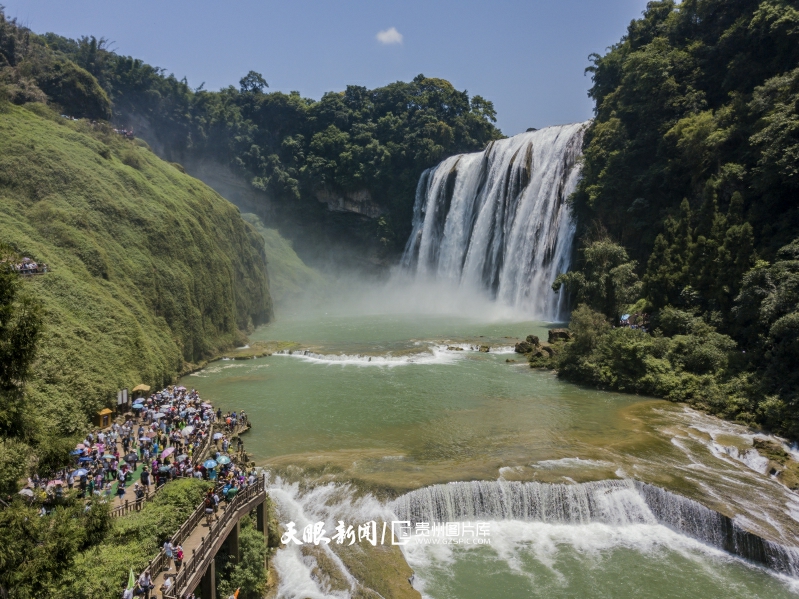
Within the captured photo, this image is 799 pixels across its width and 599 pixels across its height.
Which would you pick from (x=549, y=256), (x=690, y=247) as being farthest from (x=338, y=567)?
(x=549, y=256)

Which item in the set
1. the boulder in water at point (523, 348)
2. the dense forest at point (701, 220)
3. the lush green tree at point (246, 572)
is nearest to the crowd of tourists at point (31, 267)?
the lush green tree at point (246, 572)

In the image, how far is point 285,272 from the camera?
71750 millimetres

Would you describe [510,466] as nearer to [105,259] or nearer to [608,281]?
[608,281]

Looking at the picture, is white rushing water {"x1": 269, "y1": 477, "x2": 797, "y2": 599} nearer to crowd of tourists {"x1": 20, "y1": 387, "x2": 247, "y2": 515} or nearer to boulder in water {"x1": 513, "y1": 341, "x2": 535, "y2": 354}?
crowd of tourists {"x1": 20, "y1": 387, "x2": 247, "y2": 515}

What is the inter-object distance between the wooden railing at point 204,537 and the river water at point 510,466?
224 cm

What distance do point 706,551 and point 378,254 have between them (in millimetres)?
65615

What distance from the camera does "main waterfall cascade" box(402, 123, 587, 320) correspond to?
4728 centimetres

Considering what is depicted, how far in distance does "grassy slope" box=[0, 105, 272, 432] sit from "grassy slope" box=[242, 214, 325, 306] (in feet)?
78.4

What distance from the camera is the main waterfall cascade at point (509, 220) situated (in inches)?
1861

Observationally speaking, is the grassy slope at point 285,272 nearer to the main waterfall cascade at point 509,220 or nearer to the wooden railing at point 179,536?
the main waterfall cascade at point 509,220

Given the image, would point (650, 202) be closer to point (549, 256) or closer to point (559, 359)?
point (549, 256)

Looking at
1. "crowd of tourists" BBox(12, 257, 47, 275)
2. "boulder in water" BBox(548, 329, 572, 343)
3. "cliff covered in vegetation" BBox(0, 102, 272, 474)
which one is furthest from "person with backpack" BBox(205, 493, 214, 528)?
"boulder in water" BBox(548, 329, 572, 343)

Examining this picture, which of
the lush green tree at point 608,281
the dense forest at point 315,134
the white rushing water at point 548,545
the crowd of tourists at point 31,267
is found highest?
the dense forest at point 315,134
